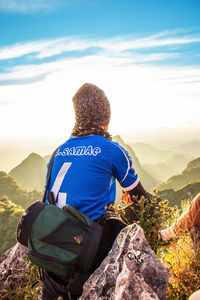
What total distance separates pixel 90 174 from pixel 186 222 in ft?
7.72

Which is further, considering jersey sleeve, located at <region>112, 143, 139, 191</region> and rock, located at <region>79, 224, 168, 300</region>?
jersey sleeve, located at <region>112, 143, 139, 191</region>

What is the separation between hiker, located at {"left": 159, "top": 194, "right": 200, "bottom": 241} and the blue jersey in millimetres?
1568

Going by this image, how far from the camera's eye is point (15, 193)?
2185 inches

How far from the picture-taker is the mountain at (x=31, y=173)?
11712 centimetres

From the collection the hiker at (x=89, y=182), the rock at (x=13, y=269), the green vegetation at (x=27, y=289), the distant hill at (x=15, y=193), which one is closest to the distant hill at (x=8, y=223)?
the rock at (x=13, y=269)

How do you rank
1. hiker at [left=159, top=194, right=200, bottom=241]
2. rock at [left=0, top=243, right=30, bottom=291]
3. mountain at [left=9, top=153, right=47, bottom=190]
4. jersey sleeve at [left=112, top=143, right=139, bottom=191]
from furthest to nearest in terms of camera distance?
mountain at [left=9, top=153, right=47, bottom=190], rock at [left=0, top=243, right=30, bottom=291], hiker at [left=159, top=194, right=200, bottom=241], jersey sleeve at [left=112, top=143, right=139, bottom=191]

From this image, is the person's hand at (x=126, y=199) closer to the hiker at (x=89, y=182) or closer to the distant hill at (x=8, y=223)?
the hiker at (x=89, y=182)

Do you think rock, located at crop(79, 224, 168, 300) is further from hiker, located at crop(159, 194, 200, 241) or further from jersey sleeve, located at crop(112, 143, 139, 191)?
hiker, located at crop(159, 194, 200, 241)

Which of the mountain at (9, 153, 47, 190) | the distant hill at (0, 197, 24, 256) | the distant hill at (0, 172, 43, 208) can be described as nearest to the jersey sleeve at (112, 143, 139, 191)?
the distant hill at (0, 197, 24, 256)

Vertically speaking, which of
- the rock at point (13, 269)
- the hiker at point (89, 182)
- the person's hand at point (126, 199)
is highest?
the hiker at point (89, 182)

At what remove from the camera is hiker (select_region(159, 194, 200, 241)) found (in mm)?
3941

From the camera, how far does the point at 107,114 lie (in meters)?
3.67

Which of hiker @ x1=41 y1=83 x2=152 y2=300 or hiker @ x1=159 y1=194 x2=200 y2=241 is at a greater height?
hiker @ x1=41 y1=83 x2=152 y2=300

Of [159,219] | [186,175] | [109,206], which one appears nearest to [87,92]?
[109,206]
